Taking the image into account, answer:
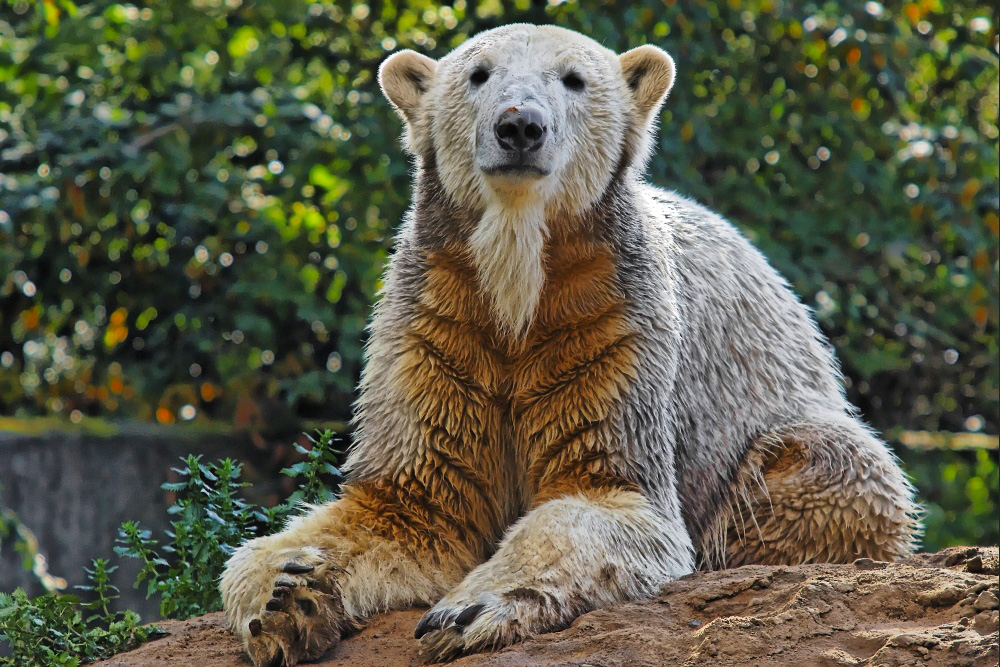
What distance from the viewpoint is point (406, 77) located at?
4.37m

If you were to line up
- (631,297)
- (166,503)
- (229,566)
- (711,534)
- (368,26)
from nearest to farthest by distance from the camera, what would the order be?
(229,566), (631,297), (711,534), (166,503), (368,26)

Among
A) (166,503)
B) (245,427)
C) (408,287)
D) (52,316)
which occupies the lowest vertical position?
(166,503)

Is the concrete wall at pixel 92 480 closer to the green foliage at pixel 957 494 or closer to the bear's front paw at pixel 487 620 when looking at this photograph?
the bear's front paw at pixel 487 620

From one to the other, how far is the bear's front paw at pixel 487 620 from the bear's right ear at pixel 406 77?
1.83 metres

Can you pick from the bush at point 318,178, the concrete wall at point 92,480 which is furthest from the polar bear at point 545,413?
the concrete wall at point 92,480

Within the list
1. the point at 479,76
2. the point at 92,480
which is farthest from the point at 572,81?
the point at 92,480

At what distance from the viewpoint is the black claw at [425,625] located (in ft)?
10.8

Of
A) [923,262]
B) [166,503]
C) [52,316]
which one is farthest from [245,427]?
[923,262]

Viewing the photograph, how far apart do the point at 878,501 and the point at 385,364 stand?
178cm

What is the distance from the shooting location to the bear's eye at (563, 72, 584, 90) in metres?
4.04

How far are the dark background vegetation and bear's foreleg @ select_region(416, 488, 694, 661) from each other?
2.84 m

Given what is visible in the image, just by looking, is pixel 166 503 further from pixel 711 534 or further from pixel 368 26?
pixel 711 534

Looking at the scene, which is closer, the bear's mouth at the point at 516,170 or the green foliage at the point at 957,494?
the bear's mouth at the point at 516,170

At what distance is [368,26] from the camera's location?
7223 mm
